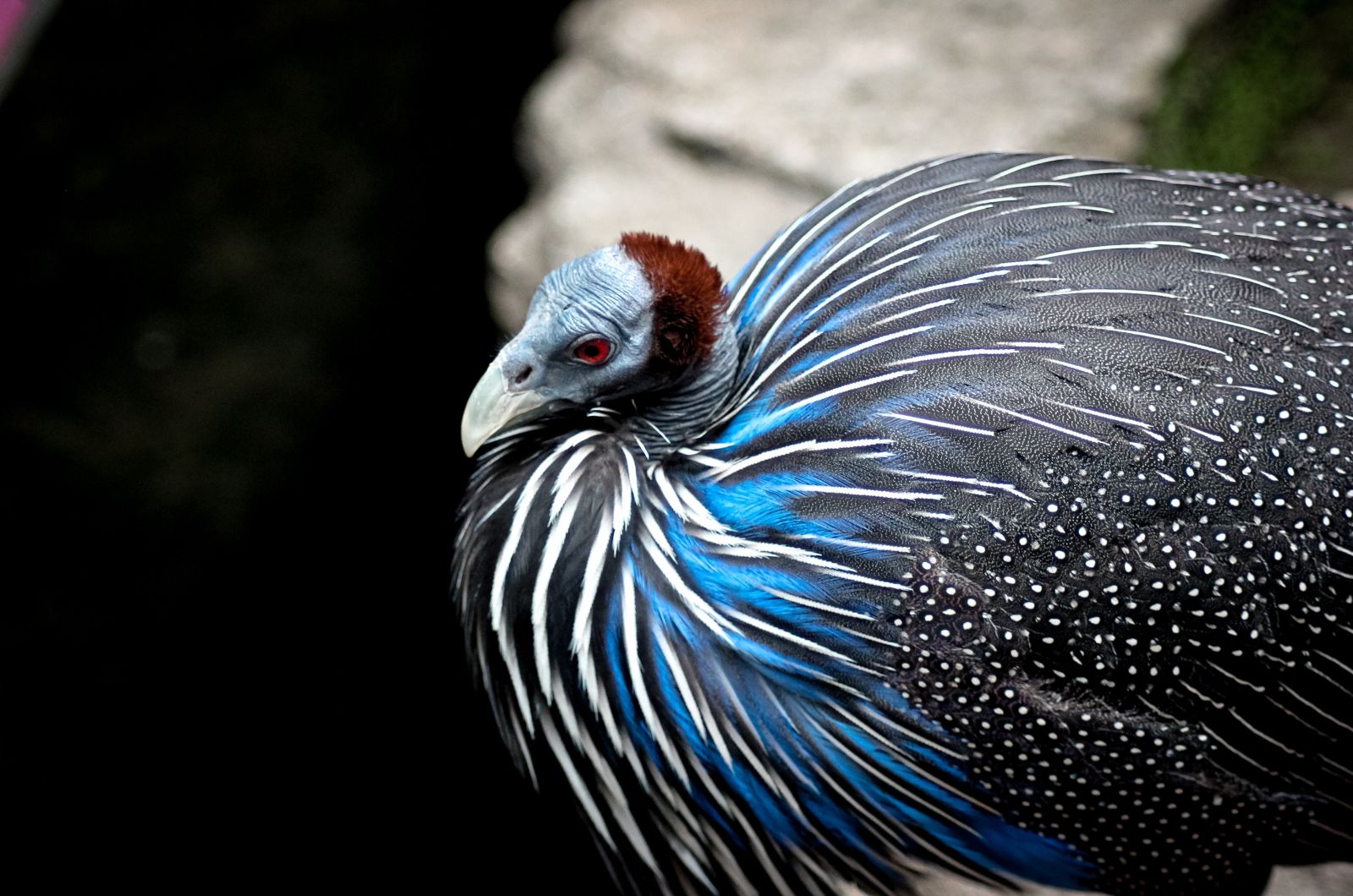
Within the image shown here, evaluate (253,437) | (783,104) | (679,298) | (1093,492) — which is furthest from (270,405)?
(1093,492)

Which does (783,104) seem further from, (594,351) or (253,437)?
(253,437)

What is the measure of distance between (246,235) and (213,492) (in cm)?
107

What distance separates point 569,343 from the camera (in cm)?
194

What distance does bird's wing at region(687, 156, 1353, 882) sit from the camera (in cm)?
180

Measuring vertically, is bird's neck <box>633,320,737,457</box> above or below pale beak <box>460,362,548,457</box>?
above

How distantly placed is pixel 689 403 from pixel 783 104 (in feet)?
5.47

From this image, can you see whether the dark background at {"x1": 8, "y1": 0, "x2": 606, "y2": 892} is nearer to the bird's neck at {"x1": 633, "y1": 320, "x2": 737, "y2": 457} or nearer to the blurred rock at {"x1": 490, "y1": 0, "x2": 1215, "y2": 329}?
the blurred rock at {"x1": 490, "y1": 0, "x2": 1215, "y2": 329}

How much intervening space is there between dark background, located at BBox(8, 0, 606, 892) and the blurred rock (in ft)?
2.77

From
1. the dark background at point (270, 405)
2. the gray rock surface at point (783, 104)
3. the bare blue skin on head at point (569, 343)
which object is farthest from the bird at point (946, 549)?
the dark background at point (270, 405)

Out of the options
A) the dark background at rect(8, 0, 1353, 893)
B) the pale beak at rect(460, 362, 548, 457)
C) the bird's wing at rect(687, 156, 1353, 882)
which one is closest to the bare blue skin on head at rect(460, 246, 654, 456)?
the pale beak at rect(460, 362, 548, 457)

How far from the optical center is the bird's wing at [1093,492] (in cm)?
180

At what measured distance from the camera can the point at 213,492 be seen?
165 inches

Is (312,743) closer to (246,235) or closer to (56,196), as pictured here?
(246,235)

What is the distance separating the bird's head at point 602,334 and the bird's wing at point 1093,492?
18 centimetres
